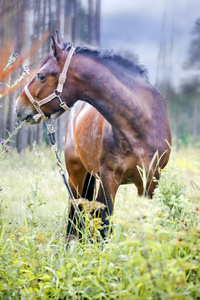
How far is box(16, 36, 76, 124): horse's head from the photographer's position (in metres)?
2.89

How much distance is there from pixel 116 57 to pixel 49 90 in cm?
78

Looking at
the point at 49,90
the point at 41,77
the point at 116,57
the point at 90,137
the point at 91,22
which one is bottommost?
the point at 90,137

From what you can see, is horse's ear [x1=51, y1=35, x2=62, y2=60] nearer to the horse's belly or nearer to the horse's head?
→ the horse's head

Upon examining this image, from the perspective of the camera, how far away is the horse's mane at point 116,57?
9.90ft

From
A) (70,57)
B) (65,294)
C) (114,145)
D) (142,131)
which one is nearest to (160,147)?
(142,131)

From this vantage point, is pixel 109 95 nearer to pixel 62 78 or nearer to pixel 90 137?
pixel 62 78

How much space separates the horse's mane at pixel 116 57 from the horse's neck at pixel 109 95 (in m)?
0.15

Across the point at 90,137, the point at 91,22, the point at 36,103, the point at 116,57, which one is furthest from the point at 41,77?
the point at 91,22

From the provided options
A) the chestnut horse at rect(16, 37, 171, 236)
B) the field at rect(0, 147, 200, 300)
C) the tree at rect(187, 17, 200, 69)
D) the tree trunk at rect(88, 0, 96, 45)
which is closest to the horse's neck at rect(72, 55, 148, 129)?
the chestnut horse at rect(16, 37, 171, 236)

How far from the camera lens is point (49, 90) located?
2920mm

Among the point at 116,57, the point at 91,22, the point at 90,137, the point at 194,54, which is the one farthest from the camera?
the point at 194,54

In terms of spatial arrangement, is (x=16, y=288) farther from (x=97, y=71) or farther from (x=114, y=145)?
(x=97, y=71)

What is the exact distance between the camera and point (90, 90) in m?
2.93

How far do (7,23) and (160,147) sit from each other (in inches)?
258
